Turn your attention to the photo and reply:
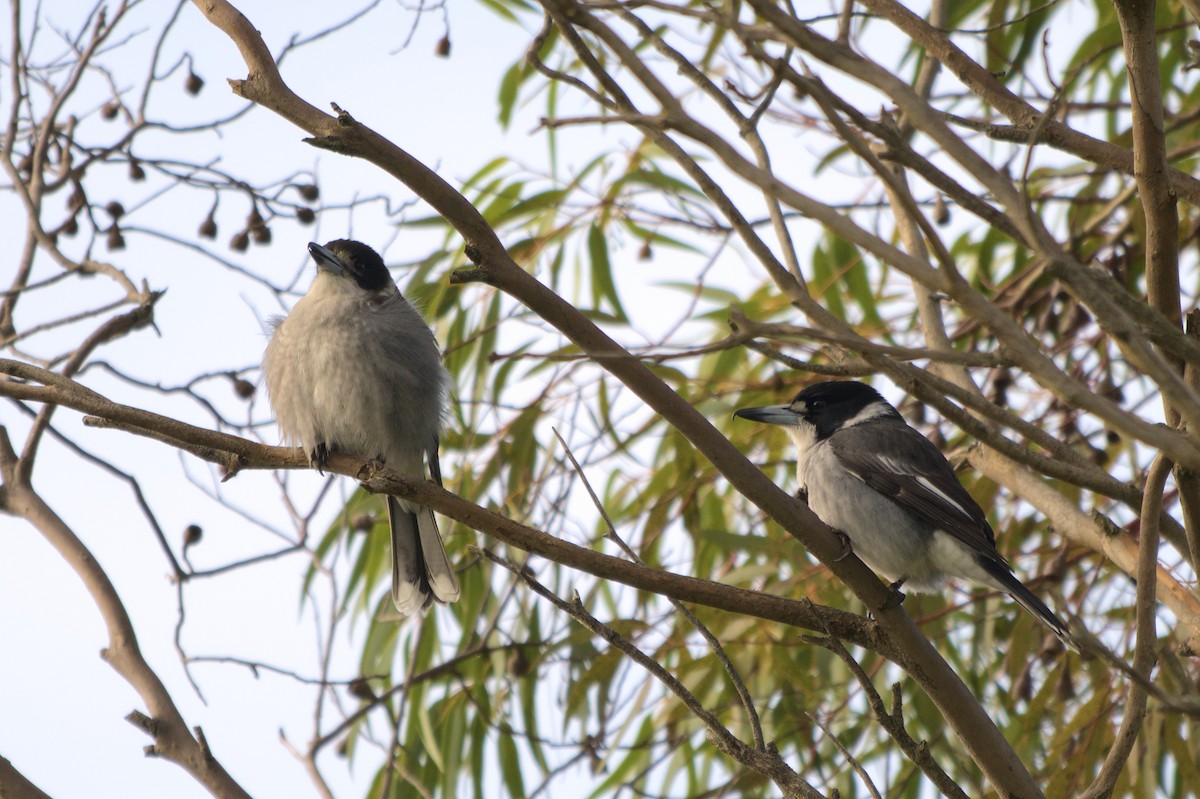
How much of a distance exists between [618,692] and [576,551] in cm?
163

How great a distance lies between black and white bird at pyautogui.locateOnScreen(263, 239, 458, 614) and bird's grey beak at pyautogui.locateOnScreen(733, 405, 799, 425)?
90 cm

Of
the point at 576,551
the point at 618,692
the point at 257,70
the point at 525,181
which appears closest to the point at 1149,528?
the point at 576,551

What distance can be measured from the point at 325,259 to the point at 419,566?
936 millimetres

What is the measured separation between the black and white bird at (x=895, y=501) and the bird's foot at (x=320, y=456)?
1163mm

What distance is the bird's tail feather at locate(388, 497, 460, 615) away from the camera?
3.66m

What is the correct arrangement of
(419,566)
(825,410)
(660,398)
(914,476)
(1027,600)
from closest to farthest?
(660,398) < (1027,600) < (914,476) < (419,566) < (825,410)

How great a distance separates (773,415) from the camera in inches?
148

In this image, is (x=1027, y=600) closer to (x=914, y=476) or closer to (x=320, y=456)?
(x=914, y=476)

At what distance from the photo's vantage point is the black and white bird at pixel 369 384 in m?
3.39

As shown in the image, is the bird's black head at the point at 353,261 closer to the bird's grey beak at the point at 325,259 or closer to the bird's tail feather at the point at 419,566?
the bird's grey beak at the point at 325,259

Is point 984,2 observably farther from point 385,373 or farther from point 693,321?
point 385,373

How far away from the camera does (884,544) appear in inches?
135

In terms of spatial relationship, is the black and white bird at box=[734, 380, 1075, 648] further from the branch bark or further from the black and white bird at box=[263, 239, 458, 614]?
the branch bark

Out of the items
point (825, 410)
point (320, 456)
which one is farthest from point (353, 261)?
point (825, 410)
